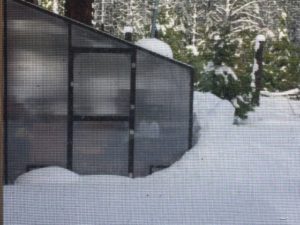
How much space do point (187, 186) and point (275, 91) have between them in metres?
1.27

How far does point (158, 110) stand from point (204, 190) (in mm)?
593

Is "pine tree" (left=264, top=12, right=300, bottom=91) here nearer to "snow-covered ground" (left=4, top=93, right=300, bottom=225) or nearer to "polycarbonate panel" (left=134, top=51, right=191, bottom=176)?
"snow-covered ground" (left=4, top=93, right=300, bottom=225)

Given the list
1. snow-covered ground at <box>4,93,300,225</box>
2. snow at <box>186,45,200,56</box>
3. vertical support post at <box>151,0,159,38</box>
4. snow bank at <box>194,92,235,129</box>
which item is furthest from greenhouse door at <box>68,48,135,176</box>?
snow at <box>186,45,200,56</box>

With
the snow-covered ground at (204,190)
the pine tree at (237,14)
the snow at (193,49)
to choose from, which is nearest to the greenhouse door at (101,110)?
the snow-covered ground at (204,190)

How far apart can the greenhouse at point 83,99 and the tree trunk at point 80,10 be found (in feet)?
1.44

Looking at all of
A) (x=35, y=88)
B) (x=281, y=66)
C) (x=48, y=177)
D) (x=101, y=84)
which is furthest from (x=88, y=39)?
(x=281, y=66)

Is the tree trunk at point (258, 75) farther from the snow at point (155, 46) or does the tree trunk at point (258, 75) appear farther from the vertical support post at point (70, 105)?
the vertical support post at point (70, 105)

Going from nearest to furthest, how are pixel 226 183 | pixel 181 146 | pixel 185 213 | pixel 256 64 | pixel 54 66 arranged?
pixel 185 213
pixel 226 183
pixel 54 66
pixel 181 146
pixel 256 64

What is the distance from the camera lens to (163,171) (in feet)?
9.73

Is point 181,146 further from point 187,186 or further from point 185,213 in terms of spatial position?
point 185,213

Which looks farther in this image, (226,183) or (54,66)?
(54,66)

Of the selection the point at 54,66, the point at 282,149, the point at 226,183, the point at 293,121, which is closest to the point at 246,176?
the point at 226,183

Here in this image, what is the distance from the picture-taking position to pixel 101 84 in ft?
9.63

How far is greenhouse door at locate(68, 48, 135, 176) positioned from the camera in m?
2.93
